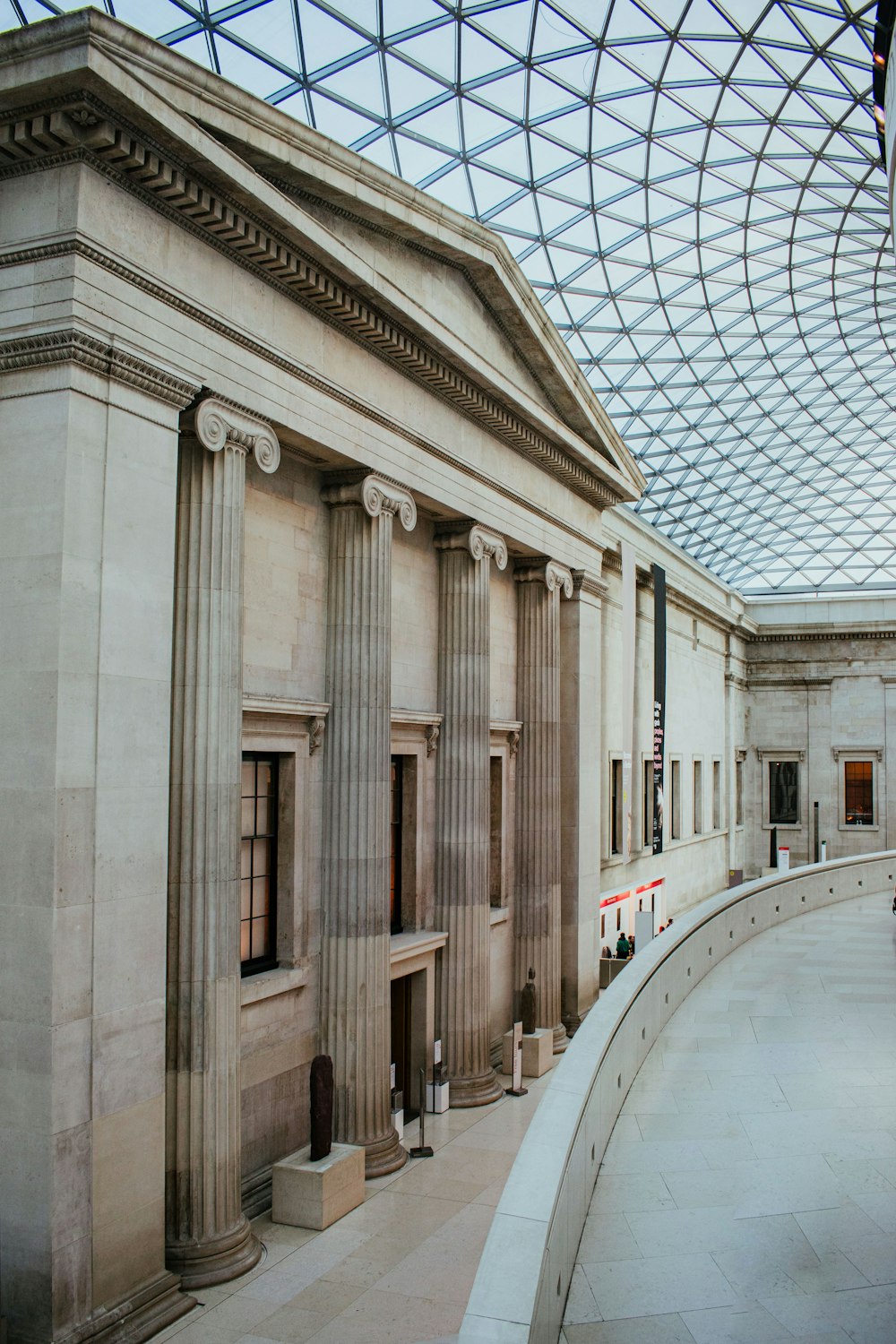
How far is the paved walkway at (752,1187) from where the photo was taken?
25.8 feet

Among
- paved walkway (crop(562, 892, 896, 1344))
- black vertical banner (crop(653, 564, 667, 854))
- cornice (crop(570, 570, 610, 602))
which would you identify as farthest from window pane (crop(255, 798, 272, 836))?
black vertical banner (crop(653, 564, 667, 854))

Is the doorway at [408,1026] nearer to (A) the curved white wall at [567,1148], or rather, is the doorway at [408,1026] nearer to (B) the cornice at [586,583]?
(A) the curved white wall at [567,1148]

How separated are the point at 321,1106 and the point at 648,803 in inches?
1005

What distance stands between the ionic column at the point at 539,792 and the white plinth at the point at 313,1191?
914cm

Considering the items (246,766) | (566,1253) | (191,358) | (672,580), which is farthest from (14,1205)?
(672,580)

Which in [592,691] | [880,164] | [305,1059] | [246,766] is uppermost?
[880,164]

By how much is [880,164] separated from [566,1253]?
29.6 metres

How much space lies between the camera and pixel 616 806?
3241 cm

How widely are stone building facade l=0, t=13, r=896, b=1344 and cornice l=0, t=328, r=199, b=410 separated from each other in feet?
0.13

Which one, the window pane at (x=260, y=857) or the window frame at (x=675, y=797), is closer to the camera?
the window pane at (x=260, y=857)

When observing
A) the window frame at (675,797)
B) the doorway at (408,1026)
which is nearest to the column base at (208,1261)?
the doorway at (408,1026)

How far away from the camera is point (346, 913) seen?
602 inches

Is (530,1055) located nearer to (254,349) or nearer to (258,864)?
(258,864)

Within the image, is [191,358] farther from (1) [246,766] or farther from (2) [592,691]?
(2) [592,691]
